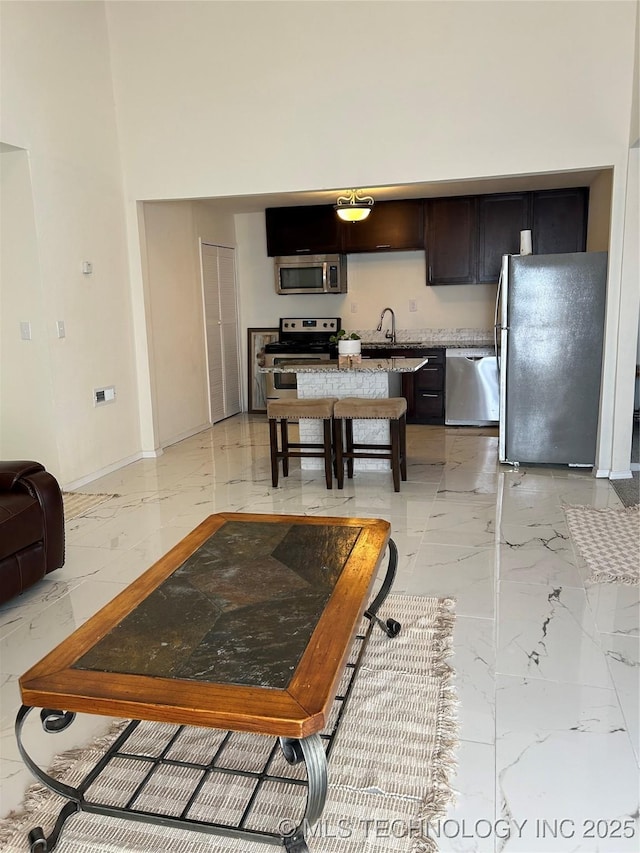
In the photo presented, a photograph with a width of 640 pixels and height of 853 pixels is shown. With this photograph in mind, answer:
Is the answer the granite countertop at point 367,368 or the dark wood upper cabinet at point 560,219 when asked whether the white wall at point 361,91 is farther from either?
A: the dark wood upper cabinet at point 560,219

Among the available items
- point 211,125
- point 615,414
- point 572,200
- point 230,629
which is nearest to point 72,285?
point 211,125

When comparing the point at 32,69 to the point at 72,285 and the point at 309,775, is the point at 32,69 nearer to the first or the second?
the point at 72,285

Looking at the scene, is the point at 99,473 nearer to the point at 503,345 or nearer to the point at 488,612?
the point at 503,345

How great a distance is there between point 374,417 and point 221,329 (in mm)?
3384

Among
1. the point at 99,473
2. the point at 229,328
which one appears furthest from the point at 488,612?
the point at 229,328

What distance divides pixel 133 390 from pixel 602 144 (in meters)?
4.01

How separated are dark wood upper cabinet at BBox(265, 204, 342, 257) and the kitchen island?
2.46m

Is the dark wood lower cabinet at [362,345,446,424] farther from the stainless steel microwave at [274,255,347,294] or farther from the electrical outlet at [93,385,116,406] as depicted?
the electrical outlet at [93,385,116,406]

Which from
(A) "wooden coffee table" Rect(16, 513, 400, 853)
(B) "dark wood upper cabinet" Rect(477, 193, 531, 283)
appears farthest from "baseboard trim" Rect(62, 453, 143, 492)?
(B) "dark wood upper cabinet" Rect(477, 193, 531, 283)

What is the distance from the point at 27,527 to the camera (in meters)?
2.91

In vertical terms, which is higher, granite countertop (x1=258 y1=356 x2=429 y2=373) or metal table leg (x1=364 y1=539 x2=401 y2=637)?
granite countertop (x1=258 y1=356 x2=429 y2=373)

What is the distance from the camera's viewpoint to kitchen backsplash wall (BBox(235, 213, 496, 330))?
275 inches

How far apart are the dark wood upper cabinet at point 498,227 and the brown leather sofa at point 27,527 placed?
497 centimetres

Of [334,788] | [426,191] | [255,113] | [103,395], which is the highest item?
[255,113]
